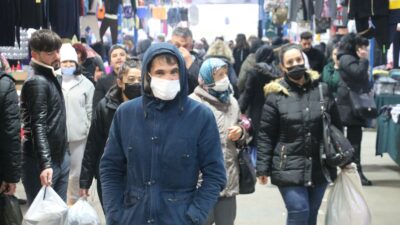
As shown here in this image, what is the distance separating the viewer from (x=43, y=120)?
174 inches

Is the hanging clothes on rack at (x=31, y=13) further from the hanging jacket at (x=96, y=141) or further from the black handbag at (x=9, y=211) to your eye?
the black handbag at (x=9, y=211)

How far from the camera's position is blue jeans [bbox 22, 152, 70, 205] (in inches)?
177

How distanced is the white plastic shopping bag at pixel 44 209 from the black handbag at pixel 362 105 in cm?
444

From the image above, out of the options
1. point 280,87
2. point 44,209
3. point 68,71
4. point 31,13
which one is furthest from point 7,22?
point 280,87

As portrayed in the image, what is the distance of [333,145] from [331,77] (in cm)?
384

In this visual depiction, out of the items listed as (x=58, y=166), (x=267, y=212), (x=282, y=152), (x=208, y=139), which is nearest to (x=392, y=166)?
(x=267, y=212)

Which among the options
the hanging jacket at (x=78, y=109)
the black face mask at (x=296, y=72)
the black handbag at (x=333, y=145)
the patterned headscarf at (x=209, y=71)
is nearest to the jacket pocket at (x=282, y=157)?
the black handbag at (x=333, y=145)

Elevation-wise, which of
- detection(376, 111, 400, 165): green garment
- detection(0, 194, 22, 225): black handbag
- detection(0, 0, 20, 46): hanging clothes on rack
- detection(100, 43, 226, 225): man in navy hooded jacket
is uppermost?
detection(0, 0, 20, 46): hanging clothes on rack

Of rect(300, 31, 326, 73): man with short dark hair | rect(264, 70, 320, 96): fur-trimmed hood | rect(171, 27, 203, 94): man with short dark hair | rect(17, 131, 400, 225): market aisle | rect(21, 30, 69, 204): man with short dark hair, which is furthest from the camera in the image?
rect(300, 31, 326, 73): man with short dark hair

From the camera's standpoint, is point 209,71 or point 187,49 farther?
point 187,49

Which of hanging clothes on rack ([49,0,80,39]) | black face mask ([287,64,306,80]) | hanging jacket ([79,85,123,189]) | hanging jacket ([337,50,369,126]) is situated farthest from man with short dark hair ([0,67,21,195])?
hanging jacket ([337,50,369,126])

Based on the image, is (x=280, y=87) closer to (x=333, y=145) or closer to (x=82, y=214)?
(x=333, y=145)

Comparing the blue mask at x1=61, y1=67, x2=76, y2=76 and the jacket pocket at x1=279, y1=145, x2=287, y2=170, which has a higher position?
the blue mask at x1=61, y1=67, x2=76, y2=76

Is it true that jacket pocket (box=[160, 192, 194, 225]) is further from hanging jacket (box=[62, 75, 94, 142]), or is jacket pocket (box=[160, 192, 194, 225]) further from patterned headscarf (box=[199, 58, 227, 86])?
hanging jacket (box=[62, 75, 94, 142])
